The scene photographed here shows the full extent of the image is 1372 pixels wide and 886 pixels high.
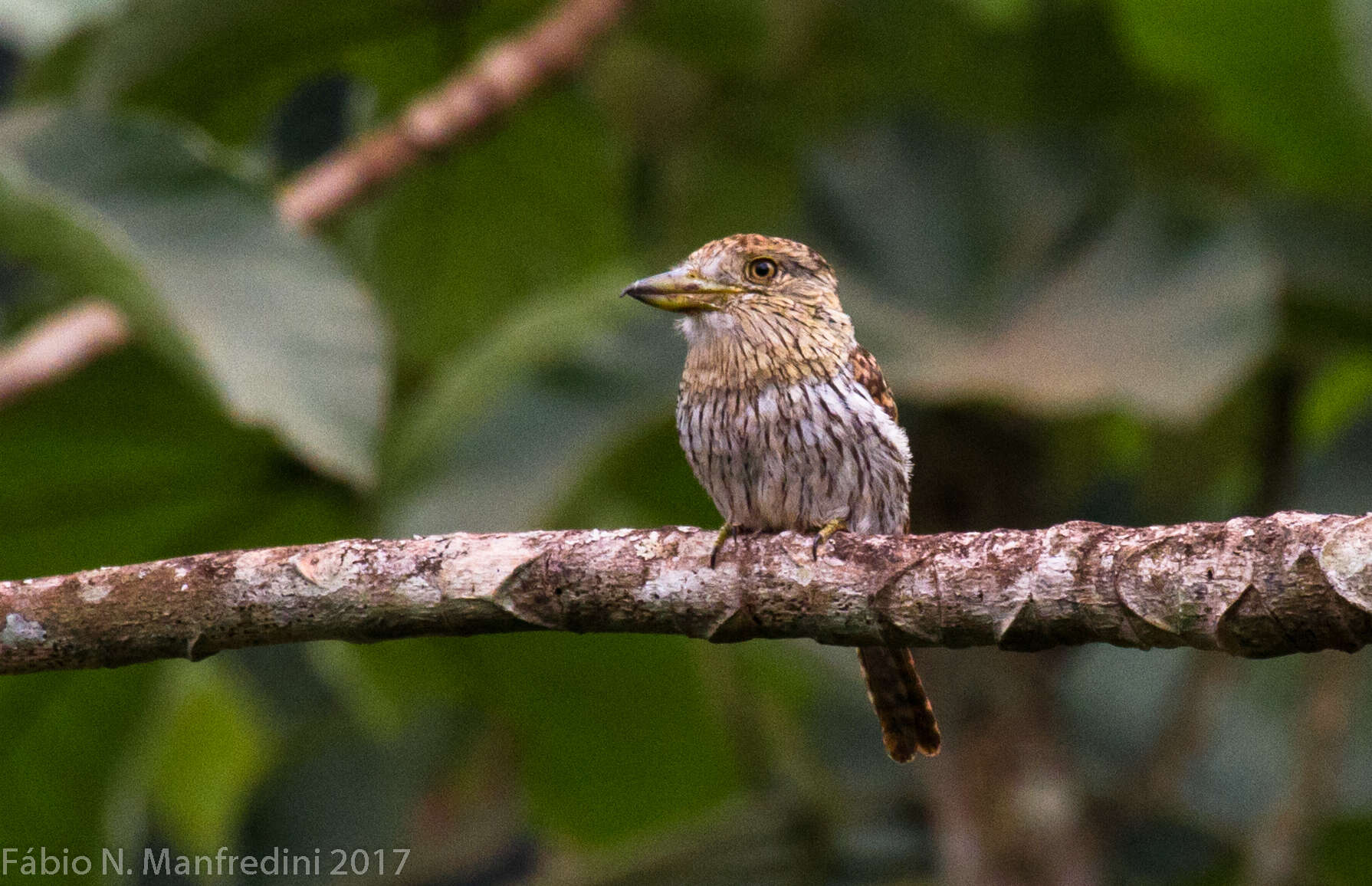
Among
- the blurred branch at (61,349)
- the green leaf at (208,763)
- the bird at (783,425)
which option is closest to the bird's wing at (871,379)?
the bird at (783,425)

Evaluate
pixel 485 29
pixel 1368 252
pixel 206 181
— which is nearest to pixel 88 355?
pixel 206 181

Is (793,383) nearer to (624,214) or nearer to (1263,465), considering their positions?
(1263,465)

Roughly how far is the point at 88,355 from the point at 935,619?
246 centimetres

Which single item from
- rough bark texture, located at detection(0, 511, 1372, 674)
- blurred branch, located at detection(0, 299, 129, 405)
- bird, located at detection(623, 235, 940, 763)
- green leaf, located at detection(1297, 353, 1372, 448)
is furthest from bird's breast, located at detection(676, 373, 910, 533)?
green leaf, located at detection(1297, 353, 1372, 448)

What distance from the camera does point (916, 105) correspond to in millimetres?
4395

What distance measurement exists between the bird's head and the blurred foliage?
1.58 ft

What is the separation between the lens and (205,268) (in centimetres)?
326

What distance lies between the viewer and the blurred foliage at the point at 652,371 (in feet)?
11.4

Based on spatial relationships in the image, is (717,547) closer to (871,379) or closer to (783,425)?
(783,425)

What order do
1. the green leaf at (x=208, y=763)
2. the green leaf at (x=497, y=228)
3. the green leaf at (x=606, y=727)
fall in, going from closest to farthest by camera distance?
the green leaf at (x=606, y=727) < the green leaf at (x=497, y=228) < the green leaf at (x=208, y=763)

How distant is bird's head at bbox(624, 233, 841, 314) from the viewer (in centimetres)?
292

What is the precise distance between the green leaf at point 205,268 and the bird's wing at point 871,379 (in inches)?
34.5

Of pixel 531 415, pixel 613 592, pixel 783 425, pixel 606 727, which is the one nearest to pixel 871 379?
pixel 783 425

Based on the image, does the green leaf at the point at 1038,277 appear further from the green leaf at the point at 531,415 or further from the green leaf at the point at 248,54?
the green leaf at the point at 248,54
